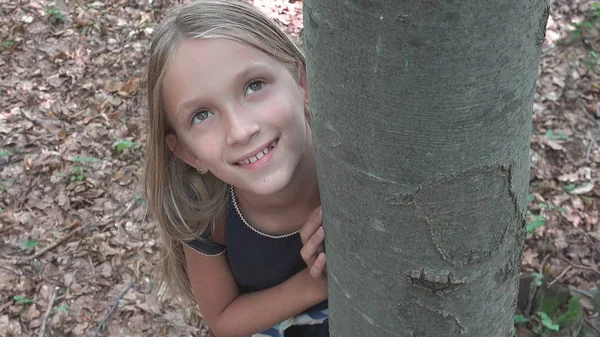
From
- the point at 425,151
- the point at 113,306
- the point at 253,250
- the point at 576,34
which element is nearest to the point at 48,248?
the point at 113,306

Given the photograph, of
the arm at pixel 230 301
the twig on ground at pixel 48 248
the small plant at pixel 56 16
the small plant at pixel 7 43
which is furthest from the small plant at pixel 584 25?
the small plant at pixel 7 43

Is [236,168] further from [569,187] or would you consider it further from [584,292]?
[569,187]

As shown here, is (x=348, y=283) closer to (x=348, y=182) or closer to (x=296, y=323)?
(x=348, y=182)

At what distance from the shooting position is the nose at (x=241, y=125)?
1.28 m

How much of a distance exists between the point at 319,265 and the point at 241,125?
362 mm

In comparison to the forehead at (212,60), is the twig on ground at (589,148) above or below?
below

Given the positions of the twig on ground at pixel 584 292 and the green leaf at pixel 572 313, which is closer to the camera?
the green leaf at pixel 572 313

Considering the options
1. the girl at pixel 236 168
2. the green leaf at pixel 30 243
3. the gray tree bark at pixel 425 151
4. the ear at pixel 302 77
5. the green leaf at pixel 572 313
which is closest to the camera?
the gray tree bark at pixel 425 151

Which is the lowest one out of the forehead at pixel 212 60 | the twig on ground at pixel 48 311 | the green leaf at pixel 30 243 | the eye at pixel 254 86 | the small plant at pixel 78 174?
the twig on ground at pixel 48 311

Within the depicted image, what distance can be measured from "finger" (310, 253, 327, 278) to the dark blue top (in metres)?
0.55

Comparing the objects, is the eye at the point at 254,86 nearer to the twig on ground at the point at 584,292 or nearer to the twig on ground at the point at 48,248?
the twig on ground at the point at 584,292

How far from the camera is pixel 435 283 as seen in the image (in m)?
0.85

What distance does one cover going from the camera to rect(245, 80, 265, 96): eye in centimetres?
133

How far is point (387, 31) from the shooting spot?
0.65 m
